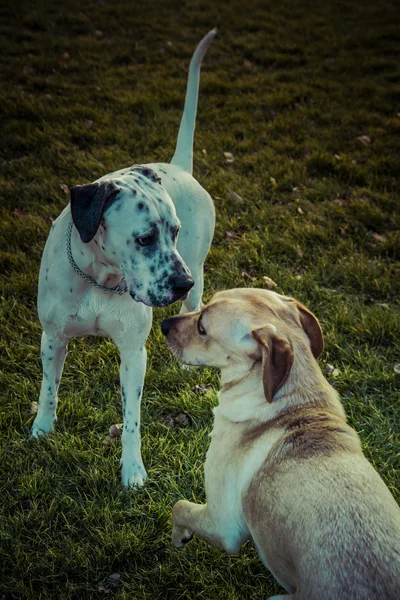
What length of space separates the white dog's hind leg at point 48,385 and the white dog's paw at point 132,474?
2.00 feet

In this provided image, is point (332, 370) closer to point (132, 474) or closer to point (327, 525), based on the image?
point (132, 474)

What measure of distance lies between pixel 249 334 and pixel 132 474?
52.1 inches

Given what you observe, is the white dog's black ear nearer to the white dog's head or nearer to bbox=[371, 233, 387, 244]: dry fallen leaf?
the white dog's head

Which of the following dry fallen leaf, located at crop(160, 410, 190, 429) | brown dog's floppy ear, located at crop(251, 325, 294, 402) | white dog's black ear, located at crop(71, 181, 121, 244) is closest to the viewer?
brown dog's floppy ear, located at crop(251, 325, 294, 402)

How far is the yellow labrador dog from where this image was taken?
7.44 feet

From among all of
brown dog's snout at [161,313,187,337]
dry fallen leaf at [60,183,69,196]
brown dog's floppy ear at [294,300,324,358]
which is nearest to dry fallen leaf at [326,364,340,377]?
brown dog's floppy ear at [294,300,324,358]

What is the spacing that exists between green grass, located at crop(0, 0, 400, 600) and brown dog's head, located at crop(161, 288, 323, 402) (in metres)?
0.95

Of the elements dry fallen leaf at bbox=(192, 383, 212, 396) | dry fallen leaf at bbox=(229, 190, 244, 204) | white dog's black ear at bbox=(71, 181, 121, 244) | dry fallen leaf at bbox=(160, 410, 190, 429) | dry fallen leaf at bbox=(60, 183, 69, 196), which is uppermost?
white dog's black ear at bbox=(71, 181, 121, 244)

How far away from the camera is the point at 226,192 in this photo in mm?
6688

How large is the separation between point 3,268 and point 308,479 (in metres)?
3.74

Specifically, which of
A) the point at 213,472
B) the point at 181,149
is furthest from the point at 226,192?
the point at 213,472

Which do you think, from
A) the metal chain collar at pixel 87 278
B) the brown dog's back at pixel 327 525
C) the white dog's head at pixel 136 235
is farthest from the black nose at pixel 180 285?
the brown dog's back at pixel 327 525

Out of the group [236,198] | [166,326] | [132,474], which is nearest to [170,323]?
[166,326]

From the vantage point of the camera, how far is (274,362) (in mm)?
2719
